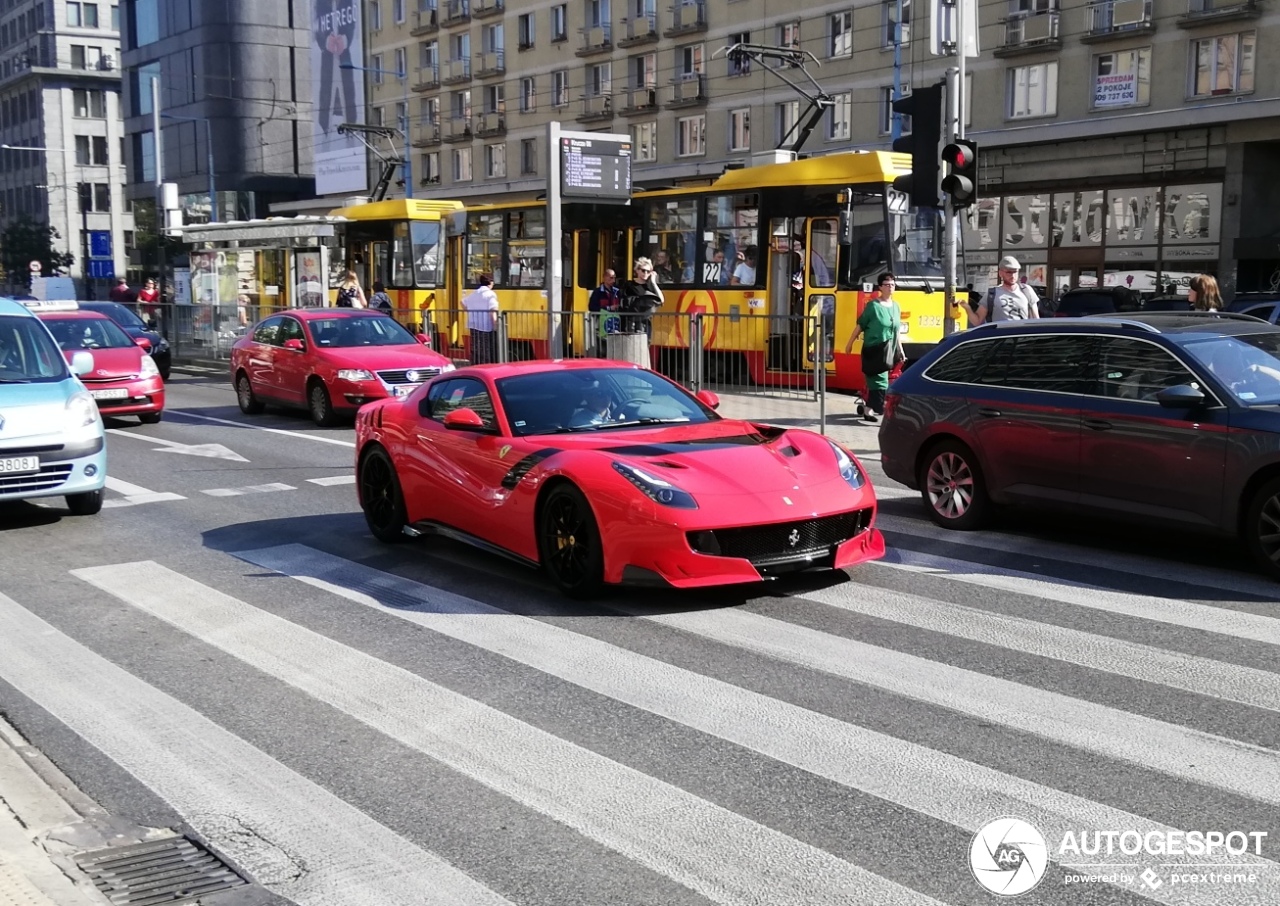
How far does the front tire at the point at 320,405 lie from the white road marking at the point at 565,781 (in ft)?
35.6

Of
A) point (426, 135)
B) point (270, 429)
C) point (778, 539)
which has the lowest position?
point (270, 429)

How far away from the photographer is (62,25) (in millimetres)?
108500

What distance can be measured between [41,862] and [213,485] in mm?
9163

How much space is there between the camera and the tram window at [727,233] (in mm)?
22141

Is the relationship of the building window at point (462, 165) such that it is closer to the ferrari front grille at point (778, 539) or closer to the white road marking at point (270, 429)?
the white road marking at point (270, 429)

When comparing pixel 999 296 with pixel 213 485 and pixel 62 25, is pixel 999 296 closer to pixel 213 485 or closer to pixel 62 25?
pixel 213 485

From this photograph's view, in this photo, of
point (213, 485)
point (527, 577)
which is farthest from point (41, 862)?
point (213, 485)

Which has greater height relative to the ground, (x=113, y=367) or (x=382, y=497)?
Result: (x=113, y=367)

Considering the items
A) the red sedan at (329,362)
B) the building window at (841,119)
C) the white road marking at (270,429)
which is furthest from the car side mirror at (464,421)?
the building window at (841,119)

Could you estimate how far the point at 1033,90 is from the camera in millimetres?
40938

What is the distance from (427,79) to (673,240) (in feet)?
157

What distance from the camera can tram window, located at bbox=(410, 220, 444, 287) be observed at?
29.6m

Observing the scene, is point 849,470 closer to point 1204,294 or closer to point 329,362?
point 1204,294

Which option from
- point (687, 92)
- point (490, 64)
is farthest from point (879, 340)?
point (490, 64)
